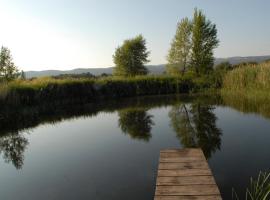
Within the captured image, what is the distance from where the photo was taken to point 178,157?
16.5 feet

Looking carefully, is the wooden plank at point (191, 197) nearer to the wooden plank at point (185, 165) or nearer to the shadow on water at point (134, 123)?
the wooden plank at point (185, 165)

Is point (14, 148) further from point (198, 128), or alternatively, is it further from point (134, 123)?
point (198, 128)

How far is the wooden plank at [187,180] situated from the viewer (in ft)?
12.6

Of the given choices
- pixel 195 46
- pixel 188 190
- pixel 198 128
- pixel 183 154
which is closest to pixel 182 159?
pixel 183 154

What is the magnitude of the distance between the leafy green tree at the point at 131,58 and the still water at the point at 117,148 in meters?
24.1

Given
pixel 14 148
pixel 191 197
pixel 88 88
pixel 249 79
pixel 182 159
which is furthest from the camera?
pixel 88 88

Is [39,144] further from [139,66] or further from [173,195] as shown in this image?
[139,66]

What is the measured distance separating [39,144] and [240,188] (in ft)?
18.6

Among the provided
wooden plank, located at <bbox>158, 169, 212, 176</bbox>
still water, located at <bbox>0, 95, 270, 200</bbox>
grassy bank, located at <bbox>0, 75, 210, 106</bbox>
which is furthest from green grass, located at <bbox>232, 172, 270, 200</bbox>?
grassy bank, located at <bbox>0, 75, 210, 106</bbox>

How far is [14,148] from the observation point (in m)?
7.46

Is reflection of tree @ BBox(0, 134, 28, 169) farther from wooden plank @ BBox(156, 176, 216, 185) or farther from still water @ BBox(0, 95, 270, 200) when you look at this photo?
wooden plank @ BBox(156, 176, 216, 185)

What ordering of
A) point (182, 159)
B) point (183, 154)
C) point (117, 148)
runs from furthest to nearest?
point (117, 148)
point (183, 154)
point (182, 159)

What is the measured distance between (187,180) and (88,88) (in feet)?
51.8

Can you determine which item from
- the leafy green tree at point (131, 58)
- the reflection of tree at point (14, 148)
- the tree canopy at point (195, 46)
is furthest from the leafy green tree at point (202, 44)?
the reflection of tree at point (14, 148)
